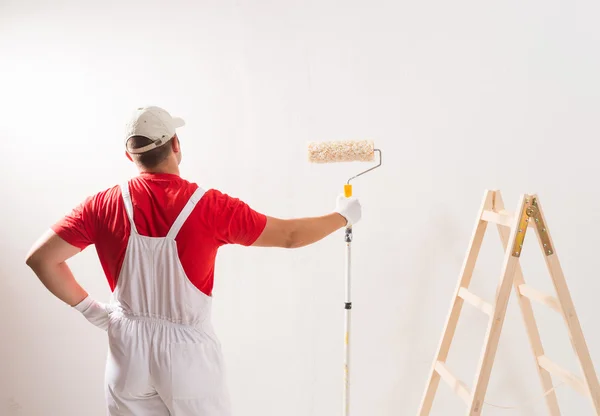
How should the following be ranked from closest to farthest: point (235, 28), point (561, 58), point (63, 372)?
point (561, 58) → point (235, 28) → point (63, 372)

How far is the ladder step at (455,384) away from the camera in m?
1.83

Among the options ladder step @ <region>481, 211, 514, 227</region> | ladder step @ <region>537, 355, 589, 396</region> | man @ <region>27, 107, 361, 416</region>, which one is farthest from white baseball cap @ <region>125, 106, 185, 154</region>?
ladder step @ <region>537, 355, 589, 396</region>

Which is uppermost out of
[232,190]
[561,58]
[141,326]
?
[561,58]

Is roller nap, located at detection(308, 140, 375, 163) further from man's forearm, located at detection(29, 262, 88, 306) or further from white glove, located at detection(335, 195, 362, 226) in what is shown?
man's forearm, located at detection(29, 262, 88, 306)

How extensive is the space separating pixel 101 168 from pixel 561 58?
6.31ft

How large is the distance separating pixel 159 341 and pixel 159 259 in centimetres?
25

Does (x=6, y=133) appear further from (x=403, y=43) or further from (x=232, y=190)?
(x=403, y=43)

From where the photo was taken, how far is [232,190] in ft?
7.76

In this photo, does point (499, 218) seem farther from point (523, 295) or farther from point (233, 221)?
point (233, 221)

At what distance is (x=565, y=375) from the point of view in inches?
70.9

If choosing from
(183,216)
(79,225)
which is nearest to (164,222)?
(183,216)

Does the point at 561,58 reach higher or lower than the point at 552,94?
higher

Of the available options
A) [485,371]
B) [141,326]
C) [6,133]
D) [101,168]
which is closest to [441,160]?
[485,371]

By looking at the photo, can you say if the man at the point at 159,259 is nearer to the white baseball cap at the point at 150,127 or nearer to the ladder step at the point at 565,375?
the white baseball cap at the point at 150,127
